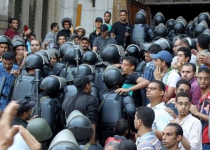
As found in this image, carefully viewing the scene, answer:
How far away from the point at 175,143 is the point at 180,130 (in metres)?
0.15

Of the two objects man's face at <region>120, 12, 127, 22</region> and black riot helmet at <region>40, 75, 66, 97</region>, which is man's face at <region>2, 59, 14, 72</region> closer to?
black riot helmet at <region>40, 75, 66, 97</region>

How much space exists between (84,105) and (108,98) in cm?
70

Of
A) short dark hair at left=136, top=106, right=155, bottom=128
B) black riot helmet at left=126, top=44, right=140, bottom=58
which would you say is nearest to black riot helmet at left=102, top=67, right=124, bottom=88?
short dark hair at left=136, top=106, right=155, bottom=128

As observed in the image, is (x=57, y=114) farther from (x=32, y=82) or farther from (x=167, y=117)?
(x=167, y=117)

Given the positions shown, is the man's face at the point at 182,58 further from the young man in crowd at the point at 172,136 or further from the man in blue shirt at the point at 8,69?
the man in blue shirt at the point at 8,69

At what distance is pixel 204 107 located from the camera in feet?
21.1

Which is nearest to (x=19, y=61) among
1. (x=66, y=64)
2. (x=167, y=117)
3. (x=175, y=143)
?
(x=66, y=64)

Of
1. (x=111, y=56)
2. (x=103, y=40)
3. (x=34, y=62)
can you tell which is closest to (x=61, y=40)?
(x=103, y=40)

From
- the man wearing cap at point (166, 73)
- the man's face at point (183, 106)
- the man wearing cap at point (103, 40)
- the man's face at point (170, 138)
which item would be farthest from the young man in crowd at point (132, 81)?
the man wearing cap at point (103, 40)

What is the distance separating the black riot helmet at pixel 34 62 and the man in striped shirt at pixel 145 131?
151 inches

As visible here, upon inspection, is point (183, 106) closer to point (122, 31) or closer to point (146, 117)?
point (146, 117)

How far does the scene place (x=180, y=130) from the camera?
17.9ft

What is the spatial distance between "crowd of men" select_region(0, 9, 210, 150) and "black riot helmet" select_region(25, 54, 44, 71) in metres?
0.02

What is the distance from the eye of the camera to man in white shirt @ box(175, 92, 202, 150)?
5820 millimetres
